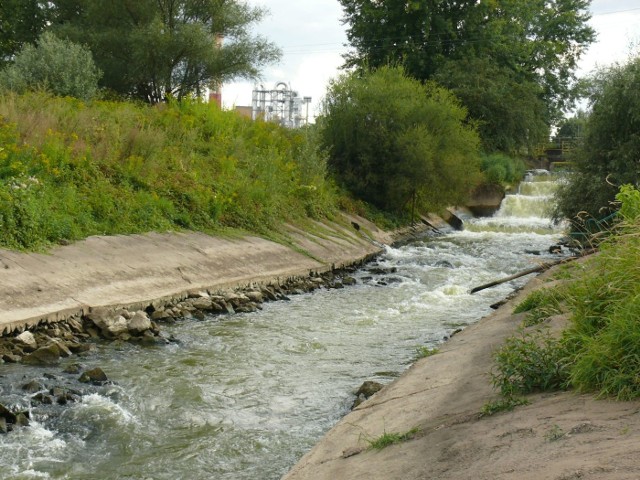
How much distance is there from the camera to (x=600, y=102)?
24797 mm

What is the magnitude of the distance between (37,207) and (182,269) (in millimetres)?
3020

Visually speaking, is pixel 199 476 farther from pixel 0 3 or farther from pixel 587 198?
pixel 0 3

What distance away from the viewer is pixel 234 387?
10.3 metres

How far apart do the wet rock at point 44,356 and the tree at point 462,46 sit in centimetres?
3449

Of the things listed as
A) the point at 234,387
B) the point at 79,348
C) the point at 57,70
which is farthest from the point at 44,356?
the point at 57,70

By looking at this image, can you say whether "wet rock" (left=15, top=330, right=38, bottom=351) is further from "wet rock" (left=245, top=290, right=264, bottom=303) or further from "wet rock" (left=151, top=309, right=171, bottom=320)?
"wet rock" (left=245, top=290, right=264, bottom=303)

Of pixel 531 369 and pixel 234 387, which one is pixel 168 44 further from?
pixel 531 369

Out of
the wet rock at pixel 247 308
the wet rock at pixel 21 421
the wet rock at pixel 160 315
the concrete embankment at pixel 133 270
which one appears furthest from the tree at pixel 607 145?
the wet rock at pixel 21 421

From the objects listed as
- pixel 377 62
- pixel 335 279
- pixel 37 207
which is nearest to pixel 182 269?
pixel 37 207

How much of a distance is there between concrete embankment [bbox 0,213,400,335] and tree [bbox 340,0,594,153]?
25365 mm

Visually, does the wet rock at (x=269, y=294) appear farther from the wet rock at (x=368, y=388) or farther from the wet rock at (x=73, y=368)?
the wet rock at (x=368, y=388)

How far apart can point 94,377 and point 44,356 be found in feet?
3.69

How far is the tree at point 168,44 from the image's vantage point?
32125 mm

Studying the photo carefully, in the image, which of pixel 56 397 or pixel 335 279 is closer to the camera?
pixel 56 397
